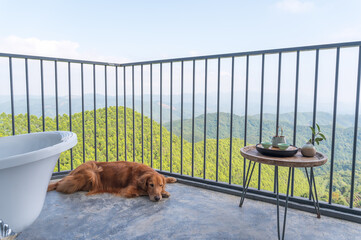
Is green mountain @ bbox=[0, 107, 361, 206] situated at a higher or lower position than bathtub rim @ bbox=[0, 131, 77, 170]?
lower

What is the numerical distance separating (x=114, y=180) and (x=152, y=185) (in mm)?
378

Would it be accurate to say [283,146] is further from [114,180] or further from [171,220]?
[114,180]

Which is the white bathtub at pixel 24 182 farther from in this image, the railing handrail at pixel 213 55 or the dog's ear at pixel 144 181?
the railing handrail at pixel 213 55

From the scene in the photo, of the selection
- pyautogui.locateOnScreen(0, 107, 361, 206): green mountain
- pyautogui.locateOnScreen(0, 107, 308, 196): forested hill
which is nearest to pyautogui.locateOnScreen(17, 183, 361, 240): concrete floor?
pyautogui.locateOnScreen(0, 107, 361, 206): green mountain

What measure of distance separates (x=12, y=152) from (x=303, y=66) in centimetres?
215

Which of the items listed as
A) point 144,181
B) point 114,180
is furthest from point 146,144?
point 144,181

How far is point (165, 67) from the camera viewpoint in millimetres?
2137

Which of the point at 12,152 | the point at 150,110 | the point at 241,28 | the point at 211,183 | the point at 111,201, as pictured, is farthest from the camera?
the point at 241,28

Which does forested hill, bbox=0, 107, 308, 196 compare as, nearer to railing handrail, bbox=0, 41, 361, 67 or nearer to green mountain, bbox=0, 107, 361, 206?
green mountain, bbox=0, 107, 361, 206

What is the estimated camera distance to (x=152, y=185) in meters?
1.71

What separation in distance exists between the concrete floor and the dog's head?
0.06m

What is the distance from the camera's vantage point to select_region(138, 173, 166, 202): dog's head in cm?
167

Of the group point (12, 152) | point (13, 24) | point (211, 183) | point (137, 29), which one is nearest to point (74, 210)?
point (12, 152)

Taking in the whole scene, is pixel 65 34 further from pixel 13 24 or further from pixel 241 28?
pixel 241 28
